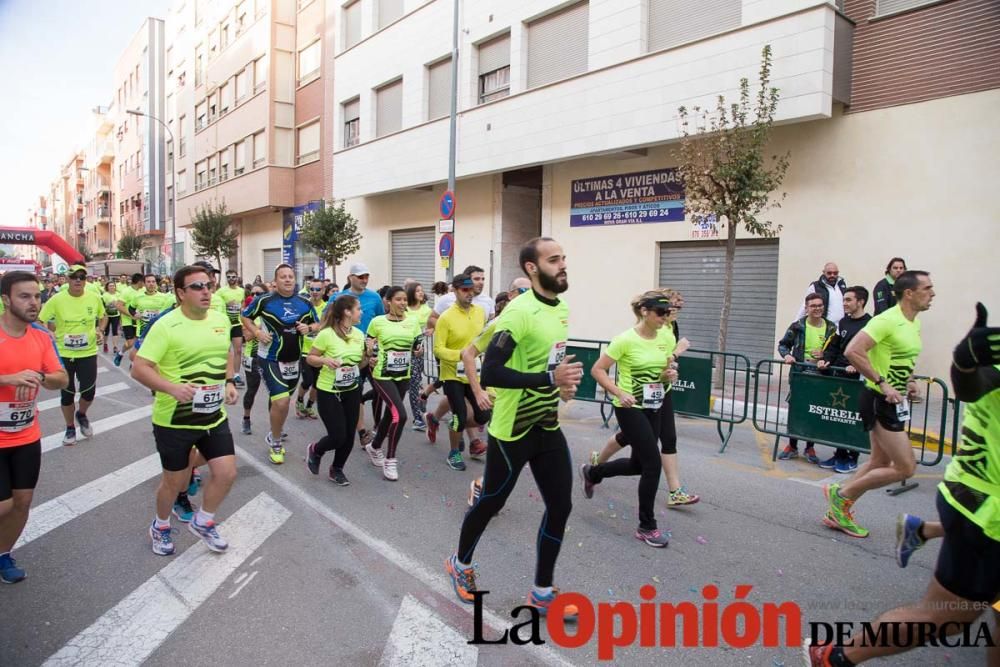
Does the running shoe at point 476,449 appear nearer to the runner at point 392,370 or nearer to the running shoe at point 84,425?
the runner at point 392,370

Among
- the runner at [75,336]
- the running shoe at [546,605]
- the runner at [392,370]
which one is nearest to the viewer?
the running shoe at [546,605]

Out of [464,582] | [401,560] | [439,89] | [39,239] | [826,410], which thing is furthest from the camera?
[39,239]

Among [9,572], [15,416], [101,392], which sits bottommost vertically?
[101,392]

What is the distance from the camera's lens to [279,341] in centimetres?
688

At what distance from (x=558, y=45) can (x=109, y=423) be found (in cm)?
1245

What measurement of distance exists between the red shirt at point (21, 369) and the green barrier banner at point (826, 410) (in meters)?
6.59

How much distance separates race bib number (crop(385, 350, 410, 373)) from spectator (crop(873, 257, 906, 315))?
6795 mm

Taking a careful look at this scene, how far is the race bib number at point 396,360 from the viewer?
641 cm

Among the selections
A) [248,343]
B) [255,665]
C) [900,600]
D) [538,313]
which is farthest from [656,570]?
[248,343]

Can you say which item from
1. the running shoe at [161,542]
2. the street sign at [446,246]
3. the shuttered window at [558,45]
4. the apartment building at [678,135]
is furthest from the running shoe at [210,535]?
the shuttered window at [558,45]

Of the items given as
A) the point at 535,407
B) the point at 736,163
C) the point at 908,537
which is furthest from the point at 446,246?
the point at 908,537

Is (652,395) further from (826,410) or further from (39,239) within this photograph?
(39,239)

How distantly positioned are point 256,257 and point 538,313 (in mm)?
30791

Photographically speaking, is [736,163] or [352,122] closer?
[736,163]
